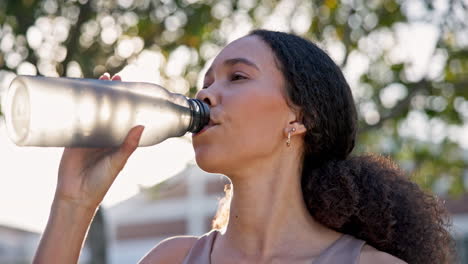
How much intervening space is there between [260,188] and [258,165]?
0.10 meters

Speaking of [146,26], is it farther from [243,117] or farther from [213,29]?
[243,117]

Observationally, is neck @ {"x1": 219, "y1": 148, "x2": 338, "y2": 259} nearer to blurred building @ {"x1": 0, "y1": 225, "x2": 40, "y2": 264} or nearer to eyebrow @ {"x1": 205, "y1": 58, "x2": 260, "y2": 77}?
eyebrow @ {"x1": 205, "y1": 58, "x2": 260, "y2": 77}

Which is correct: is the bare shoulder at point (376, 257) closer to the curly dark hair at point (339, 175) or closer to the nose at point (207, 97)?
the curly dark hair at point (339, 175)

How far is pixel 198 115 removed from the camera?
2797 mm

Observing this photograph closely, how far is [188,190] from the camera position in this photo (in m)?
27.4

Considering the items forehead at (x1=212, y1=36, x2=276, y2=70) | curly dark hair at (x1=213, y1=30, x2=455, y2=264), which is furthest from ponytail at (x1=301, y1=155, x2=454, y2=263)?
forehead at (x1=212, y1=36, x2=276, y2=70)

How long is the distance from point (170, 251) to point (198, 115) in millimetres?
736

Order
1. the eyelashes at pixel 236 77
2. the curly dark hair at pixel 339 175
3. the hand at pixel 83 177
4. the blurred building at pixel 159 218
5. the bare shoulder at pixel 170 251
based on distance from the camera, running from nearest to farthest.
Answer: the hand at pixel 83 177, the eyelashes at pixel 236 77, the curly dark hair at pixel 339 175, the bare shoulder at pixel 170 251, the blurred building at pixel 159 218

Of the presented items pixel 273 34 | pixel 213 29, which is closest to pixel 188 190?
pixel 213 29

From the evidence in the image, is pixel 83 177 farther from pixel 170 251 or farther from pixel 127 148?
pixel 170 251

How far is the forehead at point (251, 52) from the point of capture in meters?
3.10

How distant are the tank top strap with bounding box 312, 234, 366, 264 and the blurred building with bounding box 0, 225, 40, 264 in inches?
964

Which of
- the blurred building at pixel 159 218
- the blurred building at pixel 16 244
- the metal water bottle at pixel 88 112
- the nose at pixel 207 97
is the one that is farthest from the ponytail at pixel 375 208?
the blurred building at pixel 16 244

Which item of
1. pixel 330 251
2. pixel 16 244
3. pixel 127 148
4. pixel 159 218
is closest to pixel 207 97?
pixel 127 148
